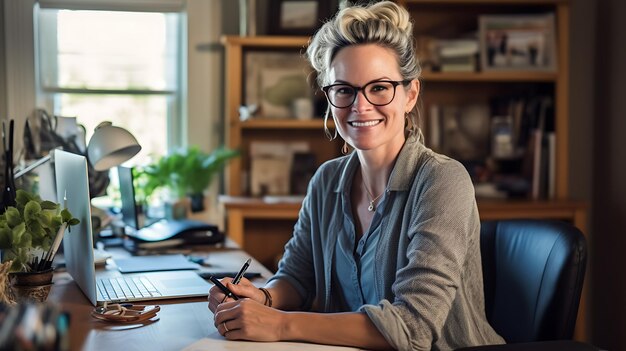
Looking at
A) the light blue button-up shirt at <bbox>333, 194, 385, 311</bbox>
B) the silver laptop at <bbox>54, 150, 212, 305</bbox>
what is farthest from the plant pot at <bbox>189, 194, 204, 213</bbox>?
the light blue button-up shirt at <bbox>333, 194, 385, 311</bbox>

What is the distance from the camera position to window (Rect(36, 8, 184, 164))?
364 centimetres

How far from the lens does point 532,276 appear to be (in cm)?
169

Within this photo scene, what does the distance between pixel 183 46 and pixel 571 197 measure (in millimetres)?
2057

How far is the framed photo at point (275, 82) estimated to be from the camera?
366cm

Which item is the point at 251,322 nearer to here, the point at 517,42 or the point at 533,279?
the point at 533,279

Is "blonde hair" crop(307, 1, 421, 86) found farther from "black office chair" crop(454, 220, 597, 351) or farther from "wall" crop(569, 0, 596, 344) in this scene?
"wall" crop(569, 0, 596, 344)

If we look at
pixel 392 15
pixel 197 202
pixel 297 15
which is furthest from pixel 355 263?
pixel 297 15

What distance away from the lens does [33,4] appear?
354 cm

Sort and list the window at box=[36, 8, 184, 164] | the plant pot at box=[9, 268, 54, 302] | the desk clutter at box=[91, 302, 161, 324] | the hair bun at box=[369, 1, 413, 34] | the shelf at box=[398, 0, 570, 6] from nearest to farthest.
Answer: the desk clutter at box=[91, 302, 161, 324] → the plant pot at box=[9, 268, 54, 302] → the hair bun at box=[369, 1, 413, 34] → the shelf at box=[398, 0, 570, 6] → the window at box=[36, 8, 184, 164]

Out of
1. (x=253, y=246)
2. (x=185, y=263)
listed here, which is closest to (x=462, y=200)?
(x=185, y=263)

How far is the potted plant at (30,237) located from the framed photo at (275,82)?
2.02 m

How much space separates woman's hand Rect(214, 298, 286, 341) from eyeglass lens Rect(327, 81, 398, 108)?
0.56 m

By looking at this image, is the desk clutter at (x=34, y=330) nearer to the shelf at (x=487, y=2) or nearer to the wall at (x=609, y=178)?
the shelf at (x=487, y=2)

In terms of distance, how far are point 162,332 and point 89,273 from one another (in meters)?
0.30
